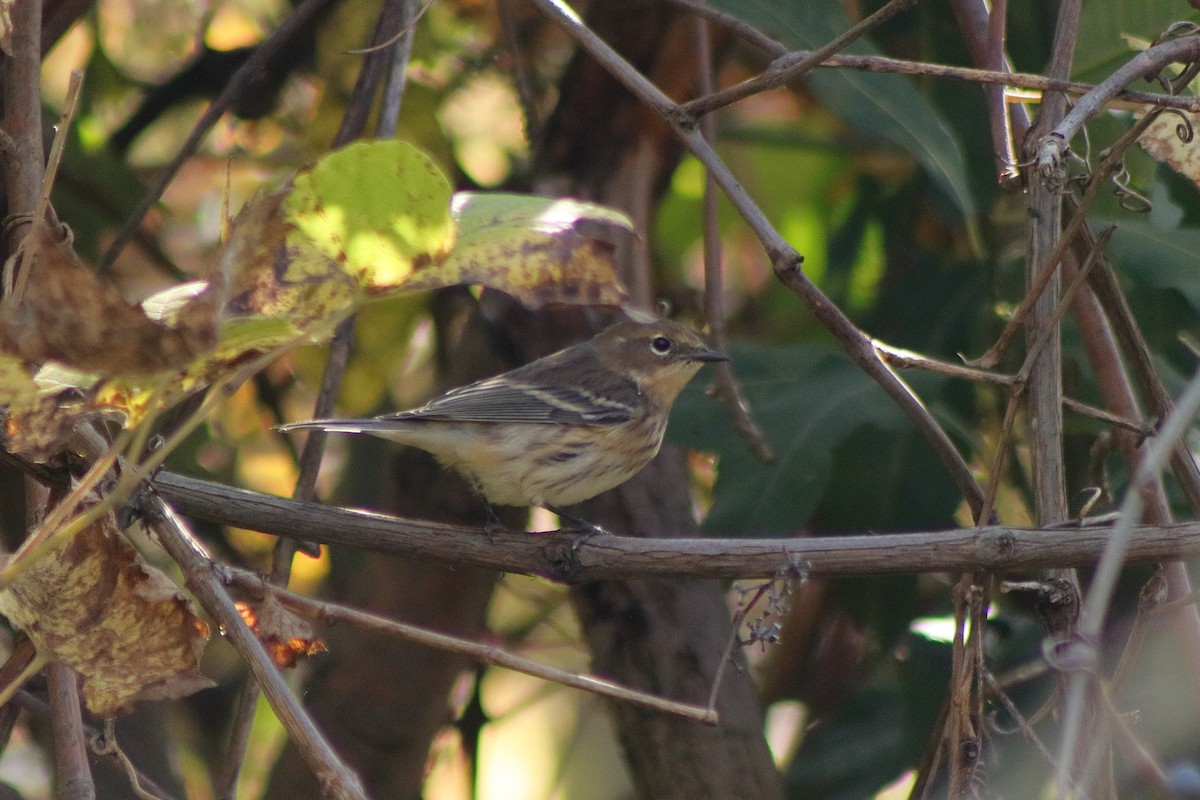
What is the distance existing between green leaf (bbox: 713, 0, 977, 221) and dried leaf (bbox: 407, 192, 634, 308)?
169cm

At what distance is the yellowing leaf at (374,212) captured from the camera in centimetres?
148

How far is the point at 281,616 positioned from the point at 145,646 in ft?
0.74

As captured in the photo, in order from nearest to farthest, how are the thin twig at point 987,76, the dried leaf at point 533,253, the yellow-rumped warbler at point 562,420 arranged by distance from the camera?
the dried leaf at point 533,253 < the thin twig at point 987,76 < the yellow-rumped warbler at point 562,420

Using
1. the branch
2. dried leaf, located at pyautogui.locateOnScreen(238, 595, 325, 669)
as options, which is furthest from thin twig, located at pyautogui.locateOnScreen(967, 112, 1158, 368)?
dried leaf, located at pyautogui.locateOnScreen(238, 595, 325, 669)

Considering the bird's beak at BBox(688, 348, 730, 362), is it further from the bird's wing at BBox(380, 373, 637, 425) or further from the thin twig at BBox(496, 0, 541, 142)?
the thin twig at BBox(496, 0, 541, 142)

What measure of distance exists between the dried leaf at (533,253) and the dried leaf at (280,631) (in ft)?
2.21

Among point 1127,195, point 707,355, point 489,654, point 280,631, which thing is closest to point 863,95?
point 707,355

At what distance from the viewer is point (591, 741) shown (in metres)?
4.59

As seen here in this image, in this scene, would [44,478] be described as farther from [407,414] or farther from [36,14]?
[407,414]

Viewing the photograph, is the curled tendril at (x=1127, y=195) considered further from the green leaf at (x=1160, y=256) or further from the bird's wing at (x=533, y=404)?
the bird's wing at (x=533, y=404)

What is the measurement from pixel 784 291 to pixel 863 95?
149cm

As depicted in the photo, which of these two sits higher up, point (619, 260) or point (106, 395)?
point (619, 260)

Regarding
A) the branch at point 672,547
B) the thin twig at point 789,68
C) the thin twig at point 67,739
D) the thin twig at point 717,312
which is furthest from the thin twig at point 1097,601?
the thin twig at point 717,312

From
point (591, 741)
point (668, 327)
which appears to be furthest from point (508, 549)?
point (591, 741)
